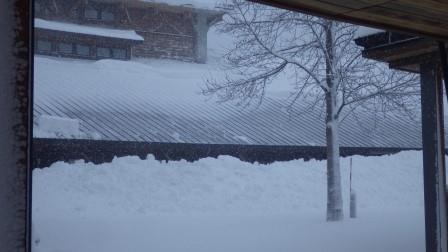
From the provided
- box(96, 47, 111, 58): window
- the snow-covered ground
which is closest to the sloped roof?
the snow-covered ground

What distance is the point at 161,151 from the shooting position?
42.6 ft

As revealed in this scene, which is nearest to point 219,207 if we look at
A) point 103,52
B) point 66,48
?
point 66,48

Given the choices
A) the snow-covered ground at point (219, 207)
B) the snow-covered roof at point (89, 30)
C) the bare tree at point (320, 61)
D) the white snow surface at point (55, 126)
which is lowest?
the snow-covered ground at point (219, 207)

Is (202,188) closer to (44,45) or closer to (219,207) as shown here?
(219,207)

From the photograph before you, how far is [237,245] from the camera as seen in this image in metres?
8.31

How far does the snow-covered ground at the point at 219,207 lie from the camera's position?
830 centimetres

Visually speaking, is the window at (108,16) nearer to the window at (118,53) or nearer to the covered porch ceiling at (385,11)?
the window at (118,53)

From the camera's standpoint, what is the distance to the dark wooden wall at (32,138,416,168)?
1163 cm

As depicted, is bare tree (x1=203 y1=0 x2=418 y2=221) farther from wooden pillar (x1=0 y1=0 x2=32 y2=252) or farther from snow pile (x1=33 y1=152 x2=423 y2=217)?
wooden pillar (x1=0 y1=0 x2=32 y2=252)

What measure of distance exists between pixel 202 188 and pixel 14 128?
11531 millimetres

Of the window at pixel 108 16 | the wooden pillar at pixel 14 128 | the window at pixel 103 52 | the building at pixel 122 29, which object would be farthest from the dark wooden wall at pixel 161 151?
the wooden pillar at pixel 14 128

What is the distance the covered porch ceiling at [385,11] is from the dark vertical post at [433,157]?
3.28m

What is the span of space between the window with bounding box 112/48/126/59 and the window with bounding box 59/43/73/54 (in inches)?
69.9

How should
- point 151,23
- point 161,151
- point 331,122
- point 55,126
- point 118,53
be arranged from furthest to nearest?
point 151,23
point 118,53
point 161,151
point 331,122
point 55,126
